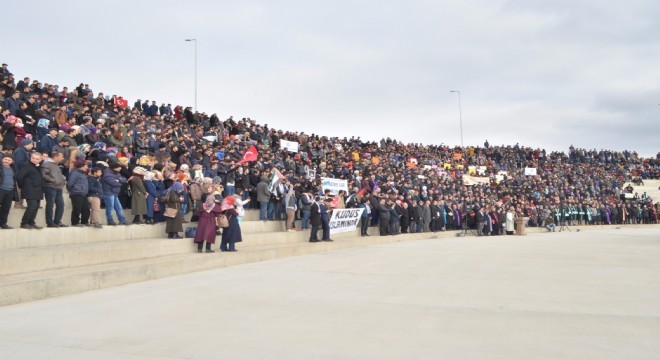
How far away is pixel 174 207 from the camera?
45.6ft

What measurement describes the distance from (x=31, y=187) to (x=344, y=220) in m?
13.5

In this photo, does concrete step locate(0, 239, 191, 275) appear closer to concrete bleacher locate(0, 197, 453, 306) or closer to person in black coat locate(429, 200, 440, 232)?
concrete bleacher locate(0, 197, 453, 306)

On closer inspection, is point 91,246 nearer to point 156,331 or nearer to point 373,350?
point 156,331

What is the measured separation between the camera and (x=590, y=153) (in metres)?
57.9

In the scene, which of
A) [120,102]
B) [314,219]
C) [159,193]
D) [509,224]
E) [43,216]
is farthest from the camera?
[509,224]

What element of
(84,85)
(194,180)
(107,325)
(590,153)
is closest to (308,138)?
(84,85)

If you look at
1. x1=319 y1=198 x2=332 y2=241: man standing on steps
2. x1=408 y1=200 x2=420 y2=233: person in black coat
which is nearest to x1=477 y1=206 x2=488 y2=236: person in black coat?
x1=408 y1=200 x2=420 y2=233: person in black coat

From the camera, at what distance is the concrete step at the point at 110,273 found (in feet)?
28.0

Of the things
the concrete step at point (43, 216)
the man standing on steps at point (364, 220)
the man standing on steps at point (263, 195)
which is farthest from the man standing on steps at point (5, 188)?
the man standing on steps at point (364, 220)

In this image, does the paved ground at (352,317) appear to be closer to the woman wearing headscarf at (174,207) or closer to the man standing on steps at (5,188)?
the woman wearing headscarf at (174,207)

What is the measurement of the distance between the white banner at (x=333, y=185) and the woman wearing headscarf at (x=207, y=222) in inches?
396

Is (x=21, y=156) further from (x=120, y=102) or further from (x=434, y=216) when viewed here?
(x=434, y=216)

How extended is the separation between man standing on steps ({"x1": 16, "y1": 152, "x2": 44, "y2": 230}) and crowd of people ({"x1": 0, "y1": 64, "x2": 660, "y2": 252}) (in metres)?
0.02

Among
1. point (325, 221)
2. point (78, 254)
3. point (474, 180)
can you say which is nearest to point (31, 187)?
point (78, 254)
